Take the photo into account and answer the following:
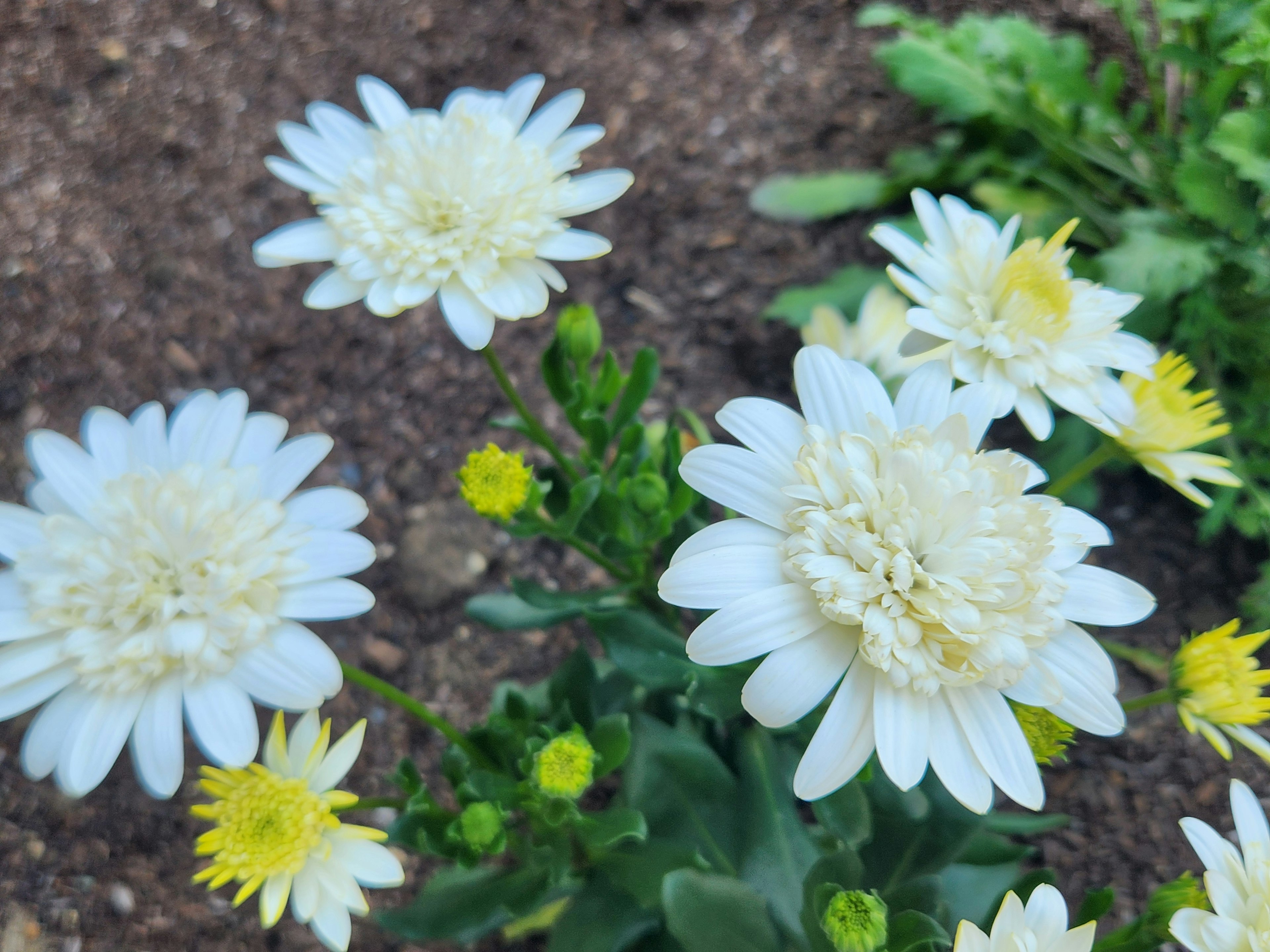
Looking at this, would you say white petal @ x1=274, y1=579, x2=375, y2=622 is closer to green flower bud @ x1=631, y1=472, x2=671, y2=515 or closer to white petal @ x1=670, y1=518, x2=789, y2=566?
white petal @ x1=670, y1=518, x2=789, y2=566

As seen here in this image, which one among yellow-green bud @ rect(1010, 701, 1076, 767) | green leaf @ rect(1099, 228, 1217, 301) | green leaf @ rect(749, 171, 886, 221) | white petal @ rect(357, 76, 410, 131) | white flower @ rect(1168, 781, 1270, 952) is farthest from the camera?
green leaf @ rect(749, 171, 886, 221)

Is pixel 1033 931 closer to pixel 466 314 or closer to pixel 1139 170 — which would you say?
pixel 466 314

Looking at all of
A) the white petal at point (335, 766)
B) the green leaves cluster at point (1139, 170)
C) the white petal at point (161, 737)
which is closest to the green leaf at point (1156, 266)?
the green leaves cluster at point (1139, 170)

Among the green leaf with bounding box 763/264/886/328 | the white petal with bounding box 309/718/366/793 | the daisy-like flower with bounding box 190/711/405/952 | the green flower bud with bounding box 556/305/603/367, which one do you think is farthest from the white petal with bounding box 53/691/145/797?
the green leaf with bounding box 763/264/886/328

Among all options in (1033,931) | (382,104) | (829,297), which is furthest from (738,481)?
(829,297)

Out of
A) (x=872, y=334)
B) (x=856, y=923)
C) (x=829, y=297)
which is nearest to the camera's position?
(x=856, y=923)

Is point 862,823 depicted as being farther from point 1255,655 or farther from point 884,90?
point 884,90
